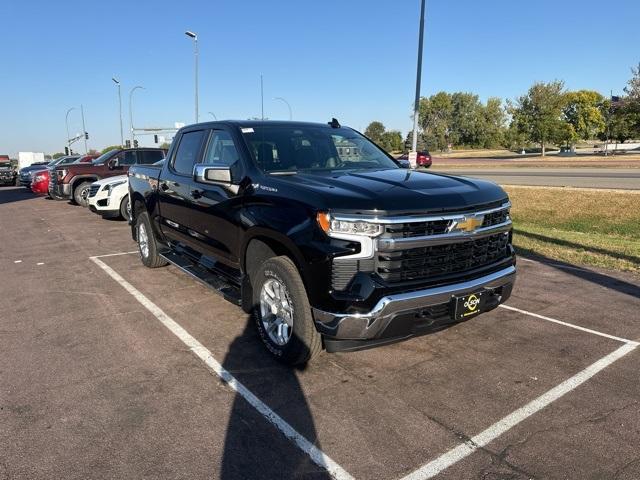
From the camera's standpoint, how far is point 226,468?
276cm

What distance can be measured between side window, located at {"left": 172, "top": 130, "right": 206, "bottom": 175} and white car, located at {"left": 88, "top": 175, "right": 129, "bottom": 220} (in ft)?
23.6

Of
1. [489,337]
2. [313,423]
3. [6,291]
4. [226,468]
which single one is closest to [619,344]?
[489,337]

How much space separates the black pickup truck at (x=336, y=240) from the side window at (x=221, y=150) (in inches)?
0.7

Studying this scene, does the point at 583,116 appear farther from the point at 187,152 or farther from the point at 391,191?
the point at 391,191

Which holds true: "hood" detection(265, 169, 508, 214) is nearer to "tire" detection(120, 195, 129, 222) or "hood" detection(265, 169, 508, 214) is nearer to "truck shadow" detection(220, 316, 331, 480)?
"truck shadow" detection(220, 316, 331, 480)

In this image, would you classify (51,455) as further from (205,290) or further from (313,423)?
(205,290)

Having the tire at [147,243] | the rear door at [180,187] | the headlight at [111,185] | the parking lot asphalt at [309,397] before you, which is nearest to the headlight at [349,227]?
the parking lot asphalt at [309,397]

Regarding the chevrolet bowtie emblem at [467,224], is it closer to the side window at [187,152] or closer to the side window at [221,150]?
the side window at [221,150]

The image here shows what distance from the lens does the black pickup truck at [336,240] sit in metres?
3.34

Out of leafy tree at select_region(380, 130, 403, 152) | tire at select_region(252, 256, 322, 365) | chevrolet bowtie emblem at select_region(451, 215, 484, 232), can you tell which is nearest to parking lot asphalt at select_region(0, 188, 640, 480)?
tire at select_region(252, 256, 322, 365)

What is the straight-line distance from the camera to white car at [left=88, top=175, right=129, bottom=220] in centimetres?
1243

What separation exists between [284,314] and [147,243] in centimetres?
381

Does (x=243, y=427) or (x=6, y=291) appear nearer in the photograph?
(x=243, y=427)

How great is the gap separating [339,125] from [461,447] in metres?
3.78
